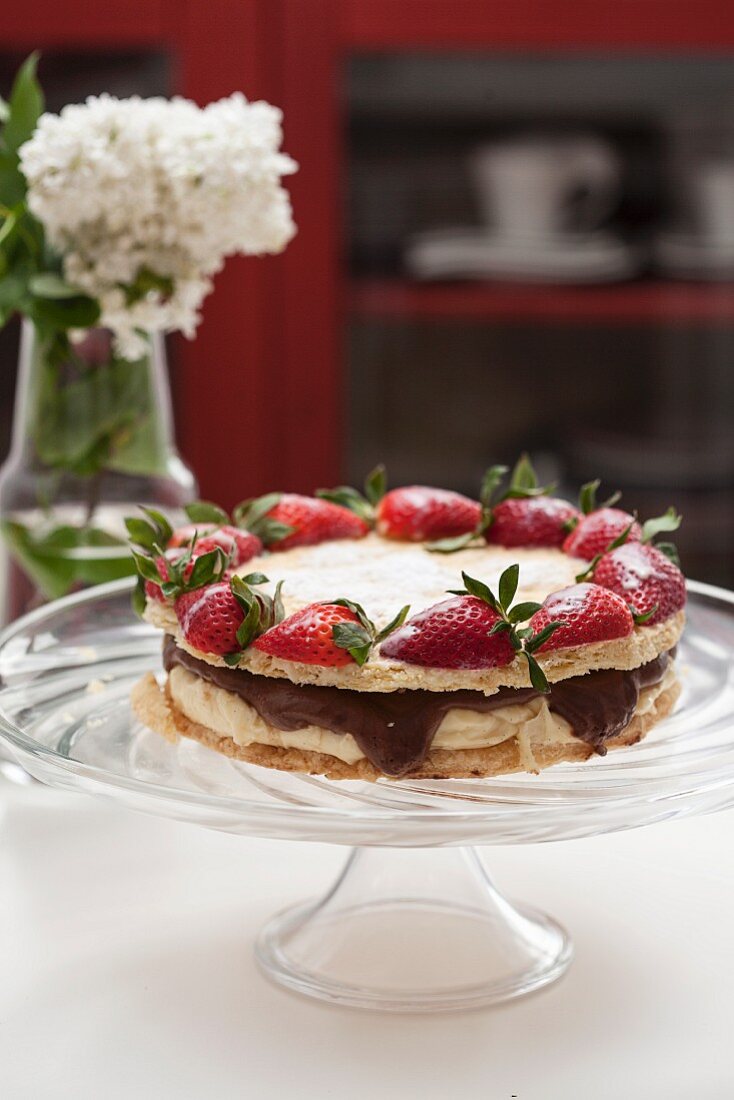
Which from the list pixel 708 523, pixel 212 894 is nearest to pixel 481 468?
pixel 708 523

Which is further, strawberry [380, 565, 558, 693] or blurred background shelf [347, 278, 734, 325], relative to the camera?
blurred background shelf [347, 278, 734, 325]

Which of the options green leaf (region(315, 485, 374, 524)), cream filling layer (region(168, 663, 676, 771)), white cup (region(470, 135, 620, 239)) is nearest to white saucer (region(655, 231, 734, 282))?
white cup (region(470, 135, 620, 239))

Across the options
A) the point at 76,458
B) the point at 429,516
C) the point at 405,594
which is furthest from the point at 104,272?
the point at 405,594

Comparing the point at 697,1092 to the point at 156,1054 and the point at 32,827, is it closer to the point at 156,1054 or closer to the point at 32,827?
the point at 156,1054

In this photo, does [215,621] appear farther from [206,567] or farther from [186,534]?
[186,534]

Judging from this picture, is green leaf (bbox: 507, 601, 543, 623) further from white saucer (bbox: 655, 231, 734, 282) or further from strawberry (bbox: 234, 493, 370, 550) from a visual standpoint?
white saucer (bbox: 655, 231, 734, 282)

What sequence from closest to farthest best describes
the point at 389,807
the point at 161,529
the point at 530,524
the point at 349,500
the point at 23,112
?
the point at 389,807 < the point at 161,529 < the point at 530,524 < the point at 349,500 < the point at 23,112

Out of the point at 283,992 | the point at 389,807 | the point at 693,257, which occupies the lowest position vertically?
the point at 283,992
